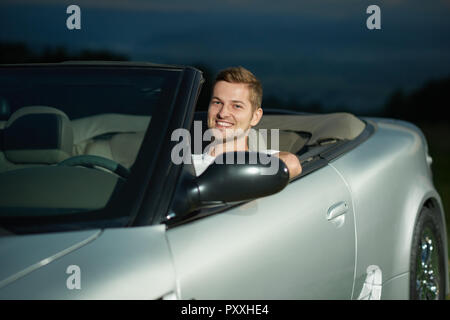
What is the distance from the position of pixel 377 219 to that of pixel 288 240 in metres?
0.76

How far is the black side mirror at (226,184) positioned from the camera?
2.19m

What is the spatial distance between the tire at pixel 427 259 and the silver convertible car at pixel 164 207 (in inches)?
1.4

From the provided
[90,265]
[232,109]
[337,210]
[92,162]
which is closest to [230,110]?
[232,109]

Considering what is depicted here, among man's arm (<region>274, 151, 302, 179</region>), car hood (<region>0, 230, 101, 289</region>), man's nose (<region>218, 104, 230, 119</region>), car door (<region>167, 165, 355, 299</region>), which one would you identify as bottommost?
Result: car door (<region>167, 165, 355, 299</region>)

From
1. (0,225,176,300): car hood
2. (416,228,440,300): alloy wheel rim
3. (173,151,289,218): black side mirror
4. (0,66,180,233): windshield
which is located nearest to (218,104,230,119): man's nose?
(0,66,180,233): windshield

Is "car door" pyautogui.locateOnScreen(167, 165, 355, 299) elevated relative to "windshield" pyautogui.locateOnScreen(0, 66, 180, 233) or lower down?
lower down

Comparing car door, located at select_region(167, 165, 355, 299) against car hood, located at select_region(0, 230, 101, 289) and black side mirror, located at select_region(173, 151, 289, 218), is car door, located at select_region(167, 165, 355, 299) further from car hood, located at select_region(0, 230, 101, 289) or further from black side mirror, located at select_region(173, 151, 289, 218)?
car hood, located at select_region(0, 230, 101, 289)

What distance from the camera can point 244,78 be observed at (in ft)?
10.2

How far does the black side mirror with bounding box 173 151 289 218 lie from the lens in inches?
86.4

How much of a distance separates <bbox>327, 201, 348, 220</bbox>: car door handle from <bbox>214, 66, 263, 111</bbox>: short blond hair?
0.61 metres

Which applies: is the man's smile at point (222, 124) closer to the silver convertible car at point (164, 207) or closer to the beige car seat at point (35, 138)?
the silver convertible car at point (164, 207)

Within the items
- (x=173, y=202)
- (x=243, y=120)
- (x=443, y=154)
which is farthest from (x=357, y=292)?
(x=443, y=154)
